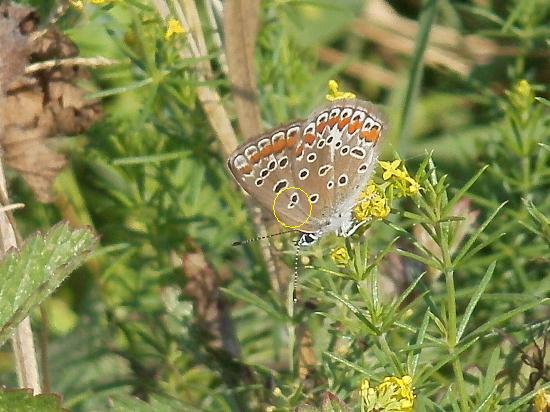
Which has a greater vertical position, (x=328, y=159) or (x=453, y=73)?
(x=328, y=159)

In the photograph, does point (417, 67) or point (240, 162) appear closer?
point (240, 162)

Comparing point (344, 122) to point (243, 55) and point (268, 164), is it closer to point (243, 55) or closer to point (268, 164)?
point (268, 164)

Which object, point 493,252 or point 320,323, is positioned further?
point 493,252

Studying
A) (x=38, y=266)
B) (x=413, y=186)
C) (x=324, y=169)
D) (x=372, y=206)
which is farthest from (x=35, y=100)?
(x=413, y=186)

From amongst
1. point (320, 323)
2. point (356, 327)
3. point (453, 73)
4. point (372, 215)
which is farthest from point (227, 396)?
point (453, 73)

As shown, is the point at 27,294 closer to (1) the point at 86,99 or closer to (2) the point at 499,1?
(1) the point at 86,99

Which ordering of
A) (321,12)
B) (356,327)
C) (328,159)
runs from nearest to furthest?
1. (356,327)
2. (328,159)
3. (321,12)
